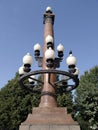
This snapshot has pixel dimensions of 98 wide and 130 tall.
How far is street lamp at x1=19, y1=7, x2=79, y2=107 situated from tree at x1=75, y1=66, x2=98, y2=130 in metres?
25.5

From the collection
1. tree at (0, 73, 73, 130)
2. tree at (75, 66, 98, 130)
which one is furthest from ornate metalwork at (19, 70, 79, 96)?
tree at (75, 66, 98, 130)

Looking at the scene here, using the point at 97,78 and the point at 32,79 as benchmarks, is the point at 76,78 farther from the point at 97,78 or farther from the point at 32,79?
the point at 97,78

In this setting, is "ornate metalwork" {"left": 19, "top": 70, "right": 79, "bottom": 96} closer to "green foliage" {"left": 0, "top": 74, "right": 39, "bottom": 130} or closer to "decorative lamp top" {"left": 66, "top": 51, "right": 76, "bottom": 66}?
"decorative lamp top" {"left": 66, "top": 51, "right": 76, "bottom": 66}

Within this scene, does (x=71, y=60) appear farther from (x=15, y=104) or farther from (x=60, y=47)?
(x=15, y=104)

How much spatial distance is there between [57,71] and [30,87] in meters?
2.21

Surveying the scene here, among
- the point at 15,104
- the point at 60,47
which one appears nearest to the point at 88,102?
the point at 15,104

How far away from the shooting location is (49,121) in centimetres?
1077

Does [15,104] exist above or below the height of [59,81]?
above

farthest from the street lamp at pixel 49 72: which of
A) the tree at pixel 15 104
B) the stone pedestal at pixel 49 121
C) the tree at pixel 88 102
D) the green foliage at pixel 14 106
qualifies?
the tree at pixel 88 102

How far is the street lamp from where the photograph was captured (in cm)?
1090

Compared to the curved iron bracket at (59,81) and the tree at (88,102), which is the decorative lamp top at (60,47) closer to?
the curved iron bracket at (59,81)

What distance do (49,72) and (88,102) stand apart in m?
28.4

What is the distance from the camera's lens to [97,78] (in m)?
41.6

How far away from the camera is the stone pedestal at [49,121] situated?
10.6m
